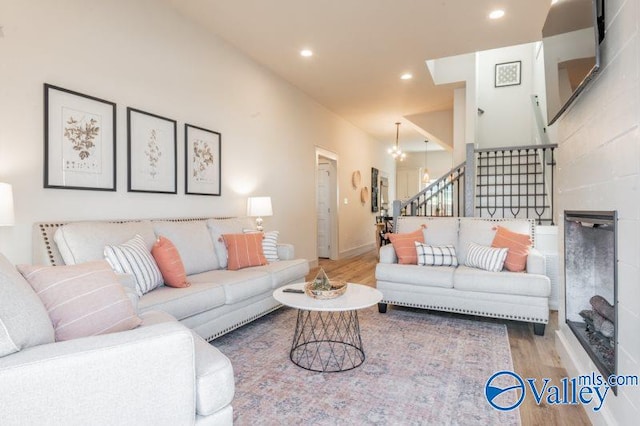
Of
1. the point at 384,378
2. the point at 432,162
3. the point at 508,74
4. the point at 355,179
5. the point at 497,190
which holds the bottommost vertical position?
the point at 384,378

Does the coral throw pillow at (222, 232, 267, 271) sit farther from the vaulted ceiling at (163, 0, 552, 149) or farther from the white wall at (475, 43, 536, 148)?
the white wall at (475, 43, 536, 148)

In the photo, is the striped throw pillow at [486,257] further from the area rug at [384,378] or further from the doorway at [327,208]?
the doorway at [327,208]

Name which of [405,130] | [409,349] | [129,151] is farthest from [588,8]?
[405,130]

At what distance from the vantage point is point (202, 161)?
3.75m

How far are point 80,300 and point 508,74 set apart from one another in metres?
6.91

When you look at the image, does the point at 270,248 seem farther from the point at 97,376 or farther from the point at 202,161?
the point at 97,376

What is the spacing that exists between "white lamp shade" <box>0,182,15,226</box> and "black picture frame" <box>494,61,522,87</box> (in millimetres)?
6761

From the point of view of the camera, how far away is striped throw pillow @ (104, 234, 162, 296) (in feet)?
7.74

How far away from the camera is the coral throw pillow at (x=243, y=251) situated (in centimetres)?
336

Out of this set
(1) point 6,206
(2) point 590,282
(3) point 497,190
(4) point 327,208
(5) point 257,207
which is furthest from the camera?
(4) point 327,208

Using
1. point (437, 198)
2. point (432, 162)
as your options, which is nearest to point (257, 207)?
point (437, 198)

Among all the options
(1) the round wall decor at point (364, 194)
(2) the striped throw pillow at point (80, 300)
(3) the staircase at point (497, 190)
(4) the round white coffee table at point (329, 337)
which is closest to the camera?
(2) the striped throw pillow at point (80, 300)

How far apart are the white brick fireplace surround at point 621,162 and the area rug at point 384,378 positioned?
62 centimetres

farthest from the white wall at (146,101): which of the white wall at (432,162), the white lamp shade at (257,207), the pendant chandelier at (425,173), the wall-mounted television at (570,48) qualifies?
the white wall at (432,162)
